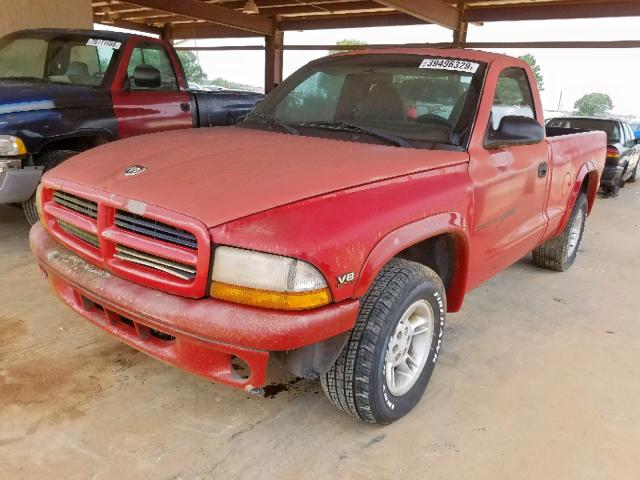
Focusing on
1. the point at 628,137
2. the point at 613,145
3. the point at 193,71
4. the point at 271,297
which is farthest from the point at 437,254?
the point at 628,137

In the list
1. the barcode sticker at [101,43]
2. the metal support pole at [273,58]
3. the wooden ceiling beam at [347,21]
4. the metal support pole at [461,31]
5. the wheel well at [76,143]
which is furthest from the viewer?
the metal support pole at [273,58]

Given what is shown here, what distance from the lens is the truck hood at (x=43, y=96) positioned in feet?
13.4

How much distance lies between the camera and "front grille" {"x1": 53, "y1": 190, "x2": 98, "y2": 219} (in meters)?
2.25

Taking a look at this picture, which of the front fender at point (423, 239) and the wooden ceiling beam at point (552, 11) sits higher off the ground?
the wooden ceiling beam at point (552, 11)

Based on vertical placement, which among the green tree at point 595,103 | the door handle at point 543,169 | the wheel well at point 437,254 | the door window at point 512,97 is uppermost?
the green tree at point 595,103

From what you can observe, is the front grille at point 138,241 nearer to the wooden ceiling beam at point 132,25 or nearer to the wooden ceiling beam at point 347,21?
the wooden ceiling beam at point 347,21

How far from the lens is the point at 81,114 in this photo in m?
4.47

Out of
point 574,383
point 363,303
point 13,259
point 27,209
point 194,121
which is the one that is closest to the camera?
point 363,303

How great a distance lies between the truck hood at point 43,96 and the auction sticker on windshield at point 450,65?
117 inches

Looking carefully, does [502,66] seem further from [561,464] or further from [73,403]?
[73,403]

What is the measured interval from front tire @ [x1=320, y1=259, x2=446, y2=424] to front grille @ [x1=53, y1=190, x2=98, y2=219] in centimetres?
119

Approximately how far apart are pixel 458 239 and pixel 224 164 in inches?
46.8

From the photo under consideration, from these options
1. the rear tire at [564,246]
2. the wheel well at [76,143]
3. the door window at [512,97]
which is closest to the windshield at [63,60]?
the wheel well at [76,143]

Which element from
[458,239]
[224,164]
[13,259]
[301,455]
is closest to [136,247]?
[224,164]
